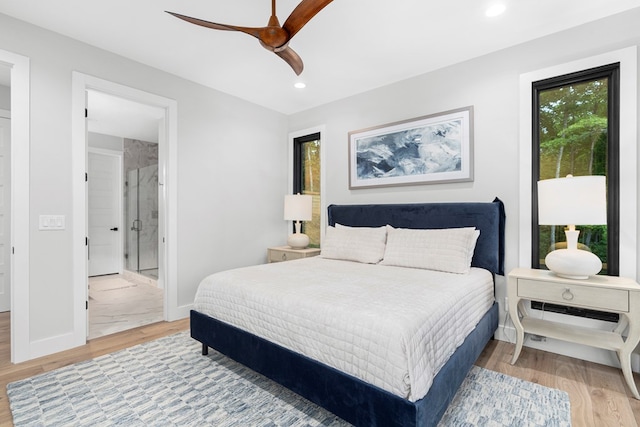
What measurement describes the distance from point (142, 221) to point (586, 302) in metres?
6.25

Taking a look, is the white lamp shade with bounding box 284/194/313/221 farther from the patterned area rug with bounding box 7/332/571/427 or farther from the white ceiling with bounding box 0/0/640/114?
the patterned area rug with bounding box 7/332/571/427

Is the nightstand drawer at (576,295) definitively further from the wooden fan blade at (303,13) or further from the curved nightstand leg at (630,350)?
the wooden fan blade at (303,13)

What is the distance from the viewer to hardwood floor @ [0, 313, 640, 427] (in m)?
1.76

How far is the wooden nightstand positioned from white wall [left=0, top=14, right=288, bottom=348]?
0.71 ft

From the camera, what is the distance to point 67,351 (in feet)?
8.45

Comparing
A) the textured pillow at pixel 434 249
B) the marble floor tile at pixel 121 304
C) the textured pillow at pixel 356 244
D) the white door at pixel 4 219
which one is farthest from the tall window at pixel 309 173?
the white door at pixel 4 219

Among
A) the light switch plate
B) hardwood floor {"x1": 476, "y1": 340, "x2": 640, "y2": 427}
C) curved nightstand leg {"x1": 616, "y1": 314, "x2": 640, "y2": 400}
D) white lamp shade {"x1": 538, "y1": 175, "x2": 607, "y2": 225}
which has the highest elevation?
white lamp shade {"x1": 538, "y1": 175, "x2": 607, "y2": 225}

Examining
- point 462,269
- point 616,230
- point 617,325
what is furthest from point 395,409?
point 616,230

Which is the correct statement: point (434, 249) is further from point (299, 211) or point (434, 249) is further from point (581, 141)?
point (299, 211)

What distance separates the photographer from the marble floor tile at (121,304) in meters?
3.20

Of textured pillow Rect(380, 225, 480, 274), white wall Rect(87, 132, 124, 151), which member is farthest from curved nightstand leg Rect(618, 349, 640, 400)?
white wall Rect(87, 132, 124, 151)

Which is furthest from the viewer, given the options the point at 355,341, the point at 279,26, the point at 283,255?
the point at 283,255

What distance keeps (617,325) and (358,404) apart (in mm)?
2210

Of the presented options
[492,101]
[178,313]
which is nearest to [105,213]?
[178,313]
